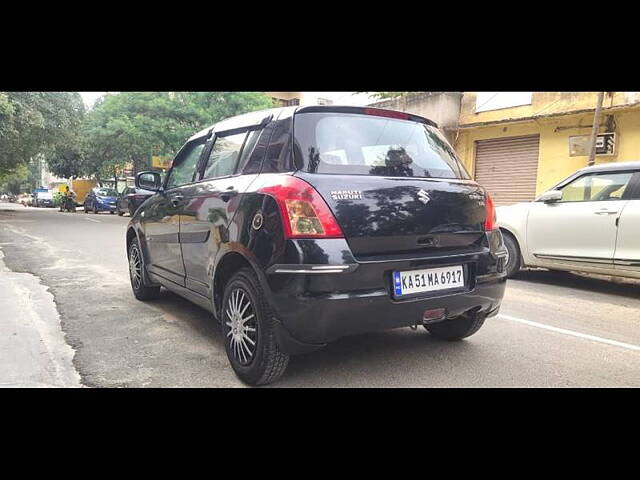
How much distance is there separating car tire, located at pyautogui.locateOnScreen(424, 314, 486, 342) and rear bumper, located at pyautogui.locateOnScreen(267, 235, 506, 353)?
92 centimetres

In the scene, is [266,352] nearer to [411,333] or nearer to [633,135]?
[411,333]

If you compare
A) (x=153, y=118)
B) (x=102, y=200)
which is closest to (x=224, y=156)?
(x=153, y=118)

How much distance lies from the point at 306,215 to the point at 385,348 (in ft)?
5.08

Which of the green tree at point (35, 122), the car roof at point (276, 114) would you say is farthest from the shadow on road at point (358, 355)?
the green tree at point (35, 122)

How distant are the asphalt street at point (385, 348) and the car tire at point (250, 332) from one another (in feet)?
0.55

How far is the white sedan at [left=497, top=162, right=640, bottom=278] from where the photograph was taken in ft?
18.6

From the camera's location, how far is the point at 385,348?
147 inches

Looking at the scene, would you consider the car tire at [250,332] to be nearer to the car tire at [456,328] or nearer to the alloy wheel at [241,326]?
the alloy wheel at [241,326]

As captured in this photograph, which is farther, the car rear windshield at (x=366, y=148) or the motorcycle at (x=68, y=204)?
the motorcycle at (x=68, y=204)

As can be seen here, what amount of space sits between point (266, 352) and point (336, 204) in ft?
3.08

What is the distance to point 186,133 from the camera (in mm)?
22688

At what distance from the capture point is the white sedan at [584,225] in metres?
5.68

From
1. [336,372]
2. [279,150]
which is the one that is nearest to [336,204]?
[279,150]

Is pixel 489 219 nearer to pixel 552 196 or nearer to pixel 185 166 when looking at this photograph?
pixel 185 166
